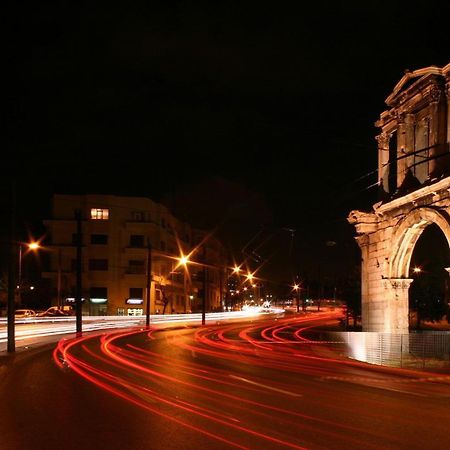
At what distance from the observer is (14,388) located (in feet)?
47.9

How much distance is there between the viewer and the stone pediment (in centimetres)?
2620

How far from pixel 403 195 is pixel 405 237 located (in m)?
1.86

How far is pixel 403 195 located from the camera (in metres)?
28.0

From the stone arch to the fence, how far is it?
195 inches

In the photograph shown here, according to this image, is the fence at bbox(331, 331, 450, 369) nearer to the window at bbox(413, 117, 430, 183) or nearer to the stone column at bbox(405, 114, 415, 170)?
the window at bbox(413, 117, 430, 183)

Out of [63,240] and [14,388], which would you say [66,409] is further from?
[63,240]

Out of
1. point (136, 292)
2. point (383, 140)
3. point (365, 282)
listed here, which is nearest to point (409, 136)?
point (383, 140)

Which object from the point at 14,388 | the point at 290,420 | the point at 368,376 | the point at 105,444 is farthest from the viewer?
the point at 368,376

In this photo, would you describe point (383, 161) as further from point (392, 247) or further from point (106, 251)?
point (106, 251)

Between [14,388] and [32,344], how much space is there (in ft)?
58.8

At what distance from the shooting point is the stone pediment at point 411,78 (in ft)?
86.0

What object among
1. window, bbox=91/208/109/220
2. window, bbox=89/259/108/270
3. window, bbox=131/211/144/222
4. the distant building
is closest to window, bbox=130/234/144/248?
the distant building

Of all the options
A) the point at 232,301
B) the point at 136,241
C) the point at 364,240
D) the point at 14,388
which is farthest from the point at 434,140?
the point at 232,301

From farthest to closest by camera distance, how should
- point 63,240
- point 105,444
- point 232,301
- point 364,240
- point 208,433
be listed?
point 232,301
point 63,240
point 364,240
point 208,433
point 105,444
